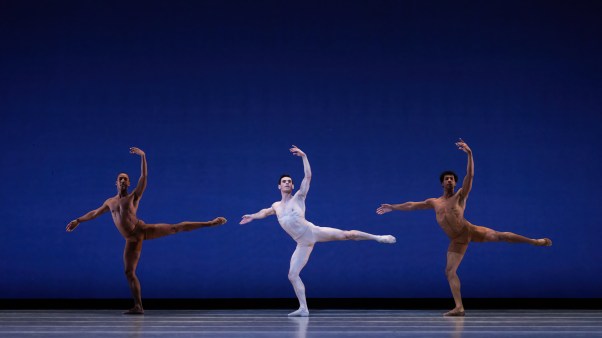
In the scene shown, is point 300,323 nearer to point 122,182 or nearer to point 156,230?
point 156,230

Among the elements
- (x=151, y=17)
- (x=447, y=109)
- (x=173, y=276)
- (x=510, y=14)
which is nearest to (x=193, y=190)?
(x=173, y=276)

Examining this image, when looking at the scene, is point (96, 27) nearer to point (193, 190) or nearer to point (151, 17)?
point (151, 17)

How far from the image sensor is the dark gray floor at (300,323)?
6.21 metres

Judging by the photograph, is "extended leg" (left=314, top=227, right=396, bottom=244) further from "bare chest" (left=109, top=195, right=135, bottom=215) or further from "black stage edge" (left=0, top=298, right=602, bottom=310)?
"bare chest" (left=109, top=195, right=135, bottom=215)

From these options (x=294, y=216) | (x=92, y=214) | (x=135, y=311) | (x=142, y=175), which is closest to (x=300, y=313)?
(x=294, y=216)

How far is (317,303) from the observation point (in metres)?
9.12

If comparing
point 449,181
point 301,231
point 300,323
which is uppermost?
point 449,181

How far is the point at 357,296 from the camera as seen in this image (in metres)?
9.12

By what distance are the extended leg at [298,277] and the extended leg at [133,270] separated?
146 cm

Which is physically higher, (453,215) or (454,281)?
(453,215)

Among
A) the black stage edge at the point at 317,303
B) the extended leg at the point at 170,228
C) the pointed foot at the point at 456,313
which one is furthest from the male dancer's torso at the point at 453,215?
the extended leg at the point at 170,228

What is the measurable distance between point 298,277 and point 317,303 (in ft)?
4.30

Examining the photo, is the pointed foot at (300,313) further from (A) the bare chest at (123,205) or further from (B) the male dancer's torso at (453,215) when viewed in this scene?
(A) the bare chest at (123,205)

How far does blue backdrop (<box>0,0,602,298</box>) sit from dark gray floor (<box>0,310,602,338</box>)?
28.6 inches
